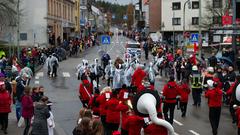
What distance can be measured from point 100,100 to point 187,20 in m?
71.8

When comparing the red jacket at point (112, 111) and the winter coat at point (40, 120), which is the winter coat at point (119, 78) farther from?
the winter coat at point (40, 120)

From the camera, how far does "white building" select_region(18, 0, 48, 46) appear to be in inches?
2426

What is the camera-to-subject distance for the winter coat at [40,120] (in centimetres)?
1058

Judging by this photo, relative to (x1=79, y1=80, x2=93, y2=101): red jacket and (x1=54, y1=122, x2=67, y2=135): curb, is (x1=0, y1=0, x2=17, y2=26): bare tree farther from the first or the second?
(x1=79, y1=80, x2=93, y2=101): red jacket

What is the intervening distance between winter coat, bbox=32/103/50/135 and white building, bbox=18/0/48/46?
5090 cm

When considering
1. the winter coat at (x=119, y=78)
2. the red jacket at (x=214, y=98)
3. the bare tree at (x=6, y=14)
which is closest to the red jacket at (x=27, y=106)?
the red jacket at (x=214, y=98)

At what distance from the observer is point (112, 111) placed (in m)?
12.7

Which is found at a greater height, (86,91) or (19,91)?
(86,91)

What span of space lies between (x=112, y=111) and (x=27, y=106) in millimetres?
2552

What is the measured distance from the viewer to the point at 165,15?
8506 cm

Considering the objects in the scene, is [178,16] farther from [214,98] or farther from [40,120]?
[40,120]

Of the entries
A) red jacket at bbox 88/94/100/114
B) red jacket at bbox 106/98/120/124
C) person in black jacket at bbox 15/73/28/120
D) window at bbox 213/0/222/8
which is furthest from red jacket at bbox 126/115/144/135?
window at bbox 213/0/222/8

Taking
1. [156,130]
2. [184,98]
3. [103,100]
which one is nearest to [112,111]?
[103,100]

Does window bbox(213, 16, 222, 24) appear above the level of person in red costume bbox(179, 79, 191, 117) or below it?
above
